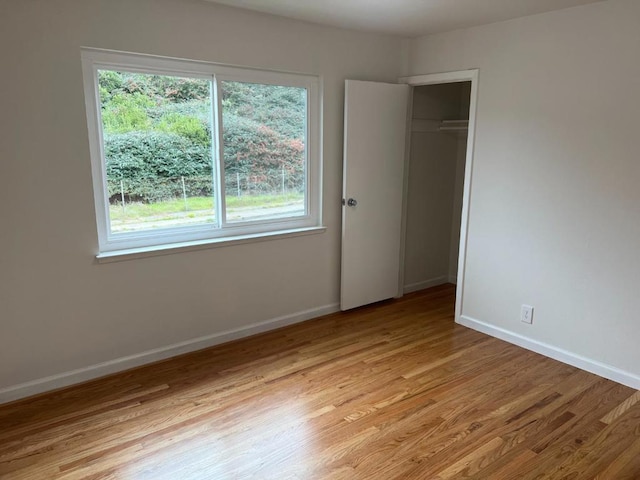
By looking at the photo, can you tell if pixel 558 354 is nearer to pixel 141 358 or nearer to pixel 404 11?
pixel 404 11

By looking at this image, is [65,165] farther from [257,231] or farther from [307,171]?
[307,171]

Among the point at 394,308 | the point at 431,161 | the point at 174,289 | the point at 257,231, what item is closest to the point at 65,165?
the point at 174,289

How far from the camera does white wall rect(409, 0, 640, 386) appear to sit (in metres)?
2.79

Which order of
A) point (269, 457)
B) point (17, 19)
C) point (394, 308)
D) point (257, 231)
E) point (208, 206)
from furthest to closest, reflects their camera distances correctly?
point (394, 308) < point (257, 231) < point (208, 206) < point (17, 19) < point (269, 457)

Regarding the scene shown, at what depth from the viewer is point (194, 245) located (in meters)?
3.15

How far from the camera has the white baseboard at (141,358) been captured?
2680mm

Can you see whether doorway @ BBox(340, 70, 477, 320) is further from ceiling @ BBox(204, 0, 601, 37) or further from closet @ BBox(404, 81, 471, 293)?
ceiling @ BBox(204, 0, 601, 37)

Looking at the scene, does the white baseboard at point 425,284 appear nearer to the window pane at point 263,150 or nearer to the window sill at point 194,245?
the window sill at point 194,245

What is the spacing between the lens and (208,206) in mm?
3299

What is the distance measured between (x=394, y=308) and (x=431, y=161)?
1.50 metres

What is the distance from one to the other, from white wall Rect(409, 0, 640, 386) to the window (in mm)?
1323

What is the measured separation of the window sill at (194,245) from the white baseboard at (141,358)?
66 centimetres

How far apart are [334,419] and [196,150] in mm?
1948

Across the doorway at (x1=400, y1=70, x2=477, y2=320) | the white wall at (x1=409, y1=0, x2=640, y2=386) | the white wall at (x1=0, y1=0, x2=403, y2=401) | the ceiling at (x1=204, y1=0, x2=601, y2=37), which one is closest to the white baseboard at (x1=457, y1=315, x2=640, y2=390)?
the white wall at (x1=409, y1=0, x2=640, y2=386)
